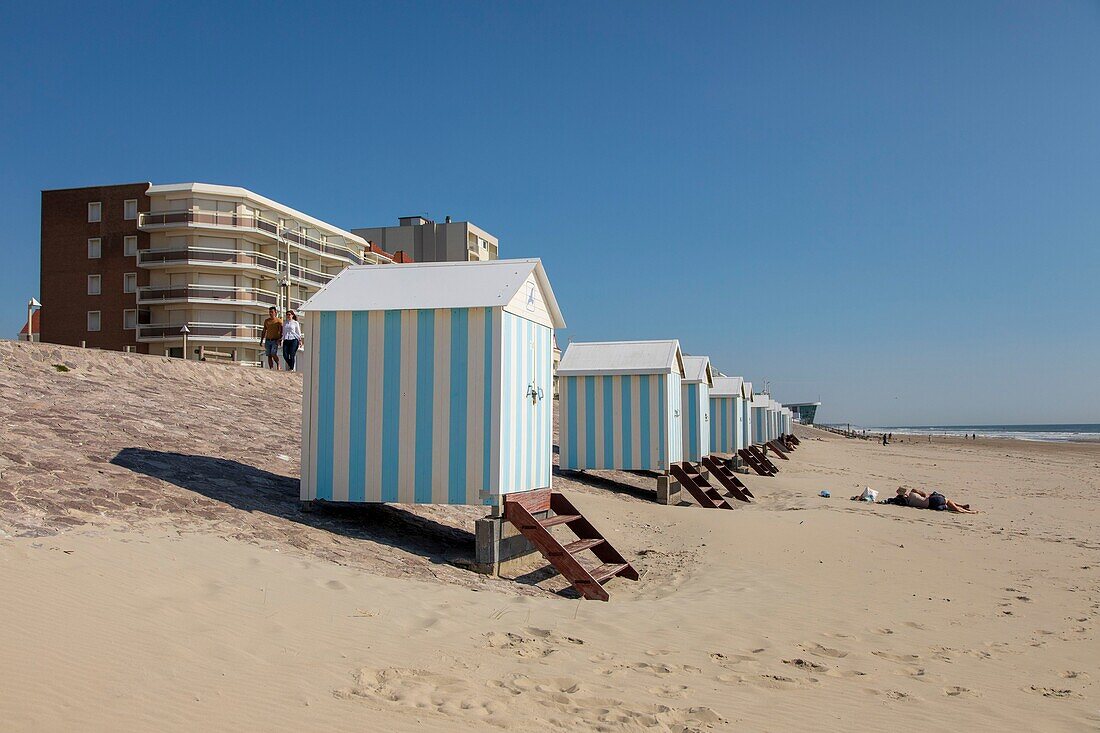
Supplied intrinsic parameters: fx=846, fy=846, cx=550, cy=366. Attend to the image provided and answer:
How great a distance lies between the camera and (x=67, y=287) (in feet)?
162

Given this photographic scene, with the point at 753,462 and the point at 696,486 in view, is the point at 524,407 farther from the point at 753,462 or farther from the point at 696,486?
the point at 753,462

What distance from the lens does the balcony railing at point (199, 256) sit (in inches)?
1896

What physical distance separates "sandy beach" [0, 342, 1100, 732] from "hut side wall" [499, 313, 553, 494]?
40.9 inches

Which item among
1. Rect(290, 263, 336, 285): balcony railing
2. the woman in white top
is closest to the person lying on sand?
the woman in white top

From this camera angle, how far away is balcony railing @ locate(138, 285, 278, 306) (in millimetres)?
48062

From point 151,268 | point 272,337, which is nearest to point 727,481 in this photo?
point 272,337

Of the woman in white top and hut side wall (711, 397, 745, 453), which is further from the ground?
the woman in white top

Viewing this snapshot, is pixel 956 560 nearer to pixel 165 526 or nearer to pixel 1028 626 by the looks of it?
pixel 1028 626

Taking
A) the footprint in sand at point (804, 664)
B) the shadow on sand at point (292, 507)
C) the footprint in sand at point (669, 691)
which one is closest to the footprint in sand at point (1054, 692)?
the footprint in sand at point (804, 664)

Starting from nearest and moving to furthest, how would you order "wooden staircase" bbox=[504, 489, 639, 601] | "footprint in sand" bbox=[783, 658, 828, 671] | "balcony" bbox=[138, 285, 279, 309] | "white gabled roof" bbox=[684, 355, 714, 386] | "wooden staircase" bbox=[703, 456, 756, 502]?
"footprint in sand" bbox=[783, 658, 828, 671]
"wooden staircase" bbox=[504, 489, 639, 601]
"wooden staircase" bbox=[703, 456, 756, 502]
"white gabled roof" bbox=[684, 355, 714, 386]
"balcony" bbox=[138, 285, 279, 309]

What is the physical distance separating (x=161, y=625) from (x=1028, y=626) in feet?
22.7

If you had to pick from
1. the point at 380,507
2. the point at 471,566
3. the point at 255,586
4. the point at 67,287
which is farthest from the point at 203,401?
the point at 67,287

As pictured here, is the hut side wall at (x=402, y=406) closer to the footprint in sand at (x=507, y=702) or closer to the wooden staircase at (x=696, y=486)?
the footprint in sand at (x=507, y=702)

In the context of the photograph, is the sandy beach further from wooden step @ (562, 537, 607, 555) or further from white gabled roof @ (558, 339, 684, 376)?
white gabled roof @ (558, 339, 684, 376)
